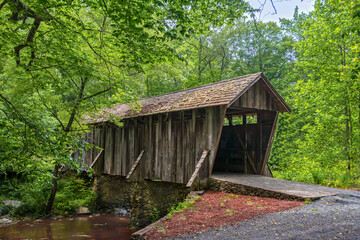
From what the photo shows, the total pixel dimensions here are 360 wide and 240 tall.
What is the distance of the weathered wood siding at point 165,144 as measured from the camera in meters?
9.36

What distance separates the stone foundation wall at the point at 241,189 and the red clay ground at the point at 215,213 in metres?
0.18

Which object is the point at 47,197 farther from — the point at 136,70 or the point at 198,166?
the point at 136,70

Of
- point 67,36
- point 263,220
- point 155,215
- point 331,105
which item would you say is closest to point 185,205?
point 263,220

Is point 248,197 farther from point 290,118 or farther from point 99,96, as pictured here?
point 290,118

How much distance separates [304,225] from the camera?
17.2 ft

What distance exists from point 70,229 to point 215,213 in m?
7.11

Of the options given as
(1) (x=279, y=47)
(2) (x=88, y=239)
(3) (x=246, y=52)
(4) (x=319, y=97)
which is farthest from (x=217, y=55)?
(2) (x=88, y=239)

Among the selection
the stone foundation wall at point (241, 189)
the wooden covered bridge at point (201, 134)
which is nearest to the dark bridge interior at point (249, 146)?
the wooden covered bridge at point (201, 134)

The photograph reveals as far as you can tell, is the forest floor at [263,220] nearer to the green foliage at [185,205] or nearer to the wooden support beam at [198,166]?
the green foliage at [185,205]

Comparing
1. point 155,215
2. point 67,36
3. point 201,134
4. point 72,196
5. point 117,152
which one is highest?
point 67,36

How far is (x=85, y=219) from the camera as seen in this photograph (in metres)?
13.1

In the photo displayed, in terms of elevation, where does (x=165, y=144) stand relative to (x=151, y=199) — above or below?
above

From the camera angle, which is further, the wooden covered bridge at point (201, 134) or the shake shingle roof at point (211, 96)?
the wooden covered bridge at point (201, 134)

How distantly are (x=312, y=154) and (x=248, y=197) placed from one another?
6.67 meters
